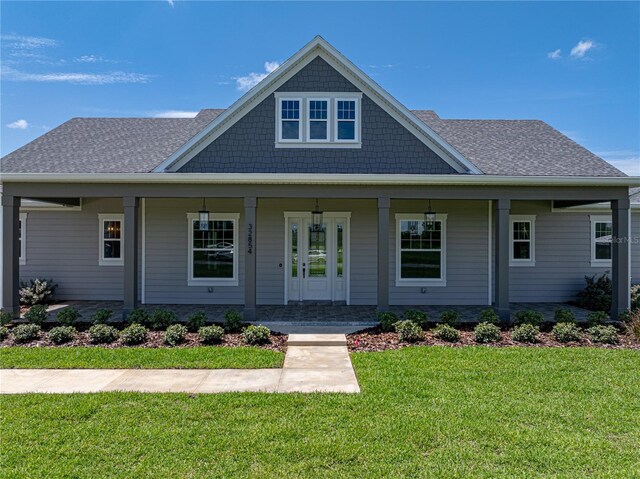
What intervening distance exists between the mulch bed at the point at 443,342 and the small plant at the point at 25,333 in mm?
6125

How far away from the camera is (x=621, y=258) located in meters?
9.00

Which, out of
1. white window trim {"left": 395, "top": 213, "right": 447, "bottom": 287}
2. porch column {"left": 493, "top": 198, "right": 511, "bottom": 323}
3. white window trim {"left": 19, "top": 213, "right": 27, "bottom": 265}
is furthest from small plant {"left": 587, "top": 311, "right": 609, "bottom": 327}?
white window trim {"left": 19, "top": 213, "right": 27, "bottom": 265}

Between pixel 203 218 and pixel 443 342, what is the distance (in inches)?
263

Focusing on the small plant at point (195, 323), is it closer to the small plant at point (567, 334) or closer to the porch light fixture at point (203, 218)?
the porch light fixture at point (203, 218)

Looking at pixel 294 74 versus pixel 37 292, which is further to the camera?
pixel 37 292

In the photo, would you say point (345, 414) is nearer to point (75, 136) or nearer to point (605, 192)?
point (605, 192)

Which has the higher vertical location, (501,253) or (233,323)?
(501,253)

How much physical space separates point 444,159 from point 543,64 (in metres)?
6.54

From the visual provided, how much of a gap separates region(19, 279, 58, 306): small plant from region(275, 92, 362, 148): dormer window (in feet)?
25.7

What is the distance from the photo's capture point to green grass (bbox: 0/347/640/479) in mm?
3279

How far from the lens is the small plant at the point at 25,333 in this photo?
7270 mm

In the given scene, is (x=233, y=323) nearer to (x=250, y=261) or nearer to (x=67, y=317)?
(x=250, y=261)

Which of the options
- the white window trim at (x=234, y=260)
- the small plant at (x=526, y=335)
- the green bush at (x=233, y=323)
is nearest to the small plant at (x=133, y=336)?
the green bush at (x=233, y=323)

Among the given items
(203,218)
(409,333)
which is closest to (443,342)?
(409,333)
